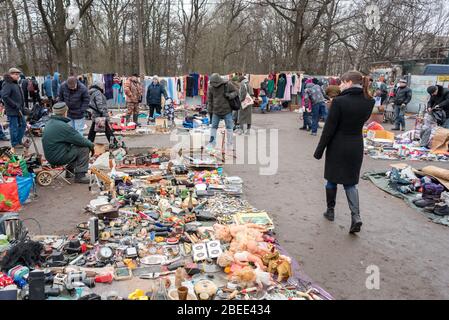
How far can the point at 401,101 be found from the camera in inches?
536

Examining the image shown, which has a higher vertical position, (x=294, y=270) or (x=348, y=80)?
(x=348, y=80)

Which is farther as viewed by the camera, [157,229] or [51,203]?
[51,203]

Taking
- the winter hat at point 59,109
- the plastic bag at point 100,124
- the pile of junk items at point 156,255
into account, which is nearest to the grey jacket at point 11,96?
the plastic bag at point 100,124

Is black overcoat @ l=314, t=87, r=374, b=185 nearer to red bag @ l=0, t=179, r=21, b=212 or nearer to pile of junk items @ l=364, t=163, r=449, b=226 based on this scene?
pile of junk items @ l=364, t=163, r=449, b=226

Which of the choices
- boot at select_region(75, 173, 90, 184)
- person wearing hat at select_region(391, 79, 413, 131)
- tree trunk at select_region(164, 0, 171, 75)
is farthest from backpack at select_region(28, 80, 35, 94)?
tree trunk at select_region(164, 0, 171, 75)

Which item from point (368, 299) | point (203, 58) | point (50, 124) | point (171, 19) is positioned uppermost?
point (171, 19)

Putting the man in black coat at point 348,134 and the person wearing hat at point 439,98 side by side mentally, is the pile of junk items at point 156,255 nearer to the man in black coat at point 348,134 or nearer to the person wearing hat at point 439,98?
the man in black coat at point 348,134

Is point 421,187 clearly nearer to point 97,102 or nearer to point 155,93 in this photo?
point 97,102

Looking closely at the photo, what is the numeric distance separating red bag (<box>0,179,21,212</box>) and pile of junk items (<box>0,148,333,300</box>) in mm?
978

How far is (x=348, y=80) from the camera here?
15.7 ft

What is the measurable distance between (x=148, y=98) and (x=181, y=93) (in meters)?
6.66

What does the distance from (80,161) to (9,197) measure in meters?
1.64
